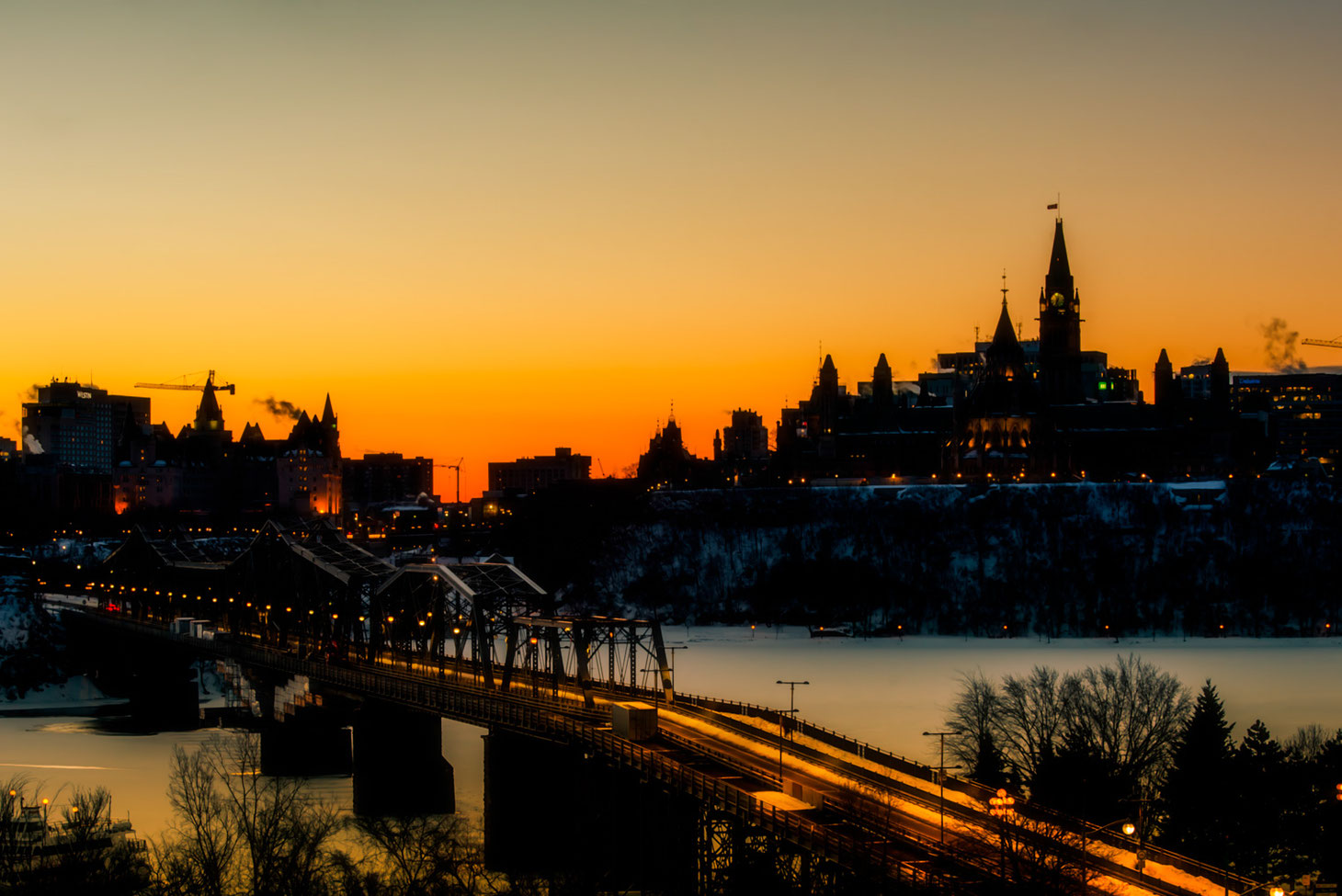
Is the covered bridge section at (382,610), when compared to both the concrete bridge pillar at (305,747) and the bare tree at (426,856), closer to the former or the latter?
the concrete bridge pillar at (305,747)

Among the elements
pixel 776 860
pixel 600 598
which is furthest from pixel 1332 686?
pixel 600 598

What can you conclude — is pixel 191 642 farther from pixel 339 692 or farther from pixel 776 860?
pixel 776 860

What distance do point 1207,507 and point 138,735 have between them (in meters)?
139

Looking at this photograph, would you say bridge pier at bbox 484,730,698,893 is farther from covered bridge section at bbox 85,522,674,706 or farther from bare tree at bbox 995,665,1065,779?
bare tree at bbox 995,665,1065,779

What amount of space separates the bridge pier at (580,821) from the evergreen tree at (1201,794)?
17.1 m

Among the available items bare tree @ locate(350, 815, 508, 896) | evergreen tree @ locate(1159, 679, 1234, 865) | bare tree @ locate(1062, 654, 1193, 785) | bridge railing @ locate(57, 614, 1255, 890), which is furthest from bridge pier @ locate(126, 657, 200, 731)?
evergreen tree @ locate(1159, 679, 1234, 865)

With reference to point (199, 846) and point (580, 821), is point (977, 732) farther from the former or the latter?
point (199, 846)

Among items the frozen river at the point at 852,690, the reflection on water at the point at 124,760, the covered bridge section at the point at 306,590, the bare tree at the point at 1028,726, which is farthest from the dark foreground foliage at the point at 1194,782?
the covered bridge section at the point at 306,590

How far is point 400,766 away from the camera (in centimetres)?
7381

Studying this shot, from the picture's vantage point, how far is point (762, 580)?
18950cm

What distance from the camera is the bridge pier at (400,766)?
72.1m

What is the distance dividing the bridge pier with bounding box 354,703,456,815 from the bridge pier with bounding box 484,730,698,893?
9.76m

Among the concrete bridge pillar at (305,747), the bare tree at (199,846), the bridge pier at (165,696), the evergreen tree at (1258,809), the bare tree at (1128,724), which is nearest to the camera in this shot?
the bare tree at (199,846)

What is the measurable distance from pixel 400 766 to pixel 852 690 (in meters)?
43.5
